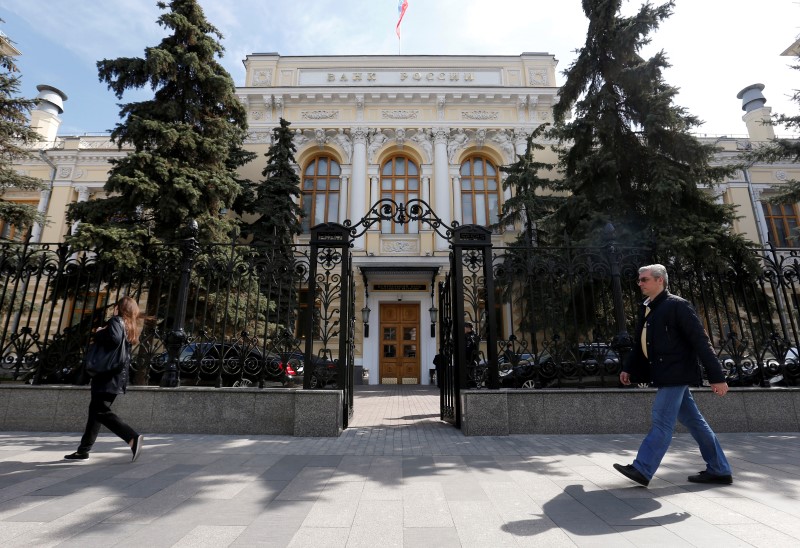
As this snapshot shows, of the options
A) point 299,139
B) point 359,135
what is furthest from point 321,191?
point 359,135

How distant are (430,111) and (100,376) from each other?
66.2ft

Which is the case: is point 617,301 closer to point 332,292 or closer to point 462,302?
point 462,302

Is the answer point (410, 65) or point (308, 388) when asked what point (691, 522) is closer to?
point (308, 388)

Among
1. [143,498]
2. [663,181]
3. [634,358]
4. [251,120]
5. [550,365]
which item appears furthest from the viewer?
[251,120]

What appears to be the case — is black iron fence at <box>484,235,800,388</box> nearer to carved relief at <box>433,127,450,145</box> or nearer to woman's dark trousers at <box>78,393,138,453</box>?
woman's dark trousers at <box>78,393,138,453</box>

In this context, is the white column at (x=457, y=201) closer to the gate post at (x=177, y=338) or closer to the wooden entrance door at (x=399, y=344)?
the wooden entrance door at (x=399, y=344)

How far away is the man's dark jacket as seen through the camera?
11.7 ft

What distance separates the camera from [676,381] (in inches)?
140

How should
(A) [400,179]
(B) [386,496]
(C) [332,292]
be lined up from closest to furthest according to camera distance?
(B) [386,496] → (C) [332,292] → (A) [400,179]

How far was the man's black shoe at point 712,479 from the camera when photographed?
3609 millimetres

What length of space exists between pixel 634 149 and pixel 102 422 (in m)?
12.7

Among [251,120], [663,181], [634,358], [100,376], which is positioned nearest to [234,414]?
[100,376]

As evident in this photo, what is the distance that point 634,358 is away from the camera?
4125mm

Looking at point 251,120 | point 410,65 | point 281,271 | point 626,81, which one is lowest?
point 281,271
